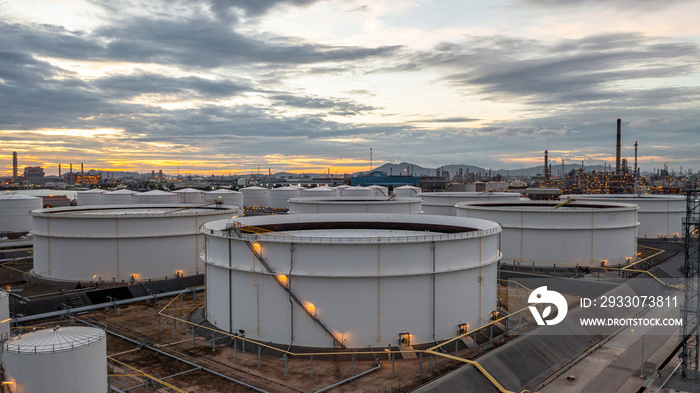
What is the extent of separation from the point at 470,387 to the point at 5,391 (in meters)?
17.3

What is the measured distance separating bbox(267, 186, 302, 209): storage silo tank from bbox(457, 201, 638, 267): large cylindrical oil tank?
68.5 m

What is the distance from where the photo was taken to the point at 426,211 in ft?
214

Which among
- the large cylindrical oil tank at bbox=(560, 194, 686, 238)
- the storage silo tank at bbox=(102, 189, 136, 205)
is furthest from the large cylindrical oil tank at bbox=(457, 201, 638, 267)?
the storage silo tank at bbox=(102, 189, 136, 205)

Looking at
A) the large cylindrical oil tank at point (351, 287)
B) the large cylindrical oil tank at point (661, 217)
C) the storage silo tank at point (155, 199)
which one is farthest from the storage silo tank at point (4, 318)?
the storage silo tank at point (155, 199)

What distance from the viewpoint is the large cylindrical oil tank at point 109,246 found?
121ft

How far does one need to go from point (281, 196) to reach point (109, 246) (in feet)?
232

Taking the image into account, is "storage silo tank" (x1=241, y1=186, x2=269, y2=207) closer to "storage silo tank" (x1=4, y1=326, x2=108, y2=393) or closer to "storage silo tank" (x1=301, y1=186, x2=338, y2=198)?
"storage silo tank" (x1=301, y1=186, x2=338, y2=198)

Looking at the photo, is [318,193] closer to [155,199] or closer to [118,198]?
[155,199]

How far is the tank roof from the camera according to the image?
16.0m

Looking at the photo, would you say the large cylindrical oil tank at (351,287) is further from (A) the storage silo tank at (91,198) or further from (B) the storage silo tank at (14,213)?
(A) the storage silo tank at (91,198)

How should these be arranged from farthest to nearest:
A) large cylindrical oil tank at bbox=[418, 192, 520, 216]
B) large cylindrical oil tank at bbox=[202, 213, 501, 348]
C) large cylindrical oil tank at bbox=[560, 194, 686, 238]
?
1. large cylindrical oil tank at bbox=[418, 192, 520, 216]
2. large cylindrical oil tank at bbox=[560, 194, 686, 238]
3. large cylindrical oil tank at bbox=[202, 213, 501, 348]

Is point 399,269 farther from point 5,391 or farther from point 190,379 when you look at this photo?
point 5,391

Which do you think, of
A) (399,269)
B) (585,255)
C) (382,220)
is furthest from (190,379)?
(585,255)

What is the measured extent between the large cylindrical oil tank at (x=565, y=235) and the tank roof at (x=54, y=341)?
34.5 meters
